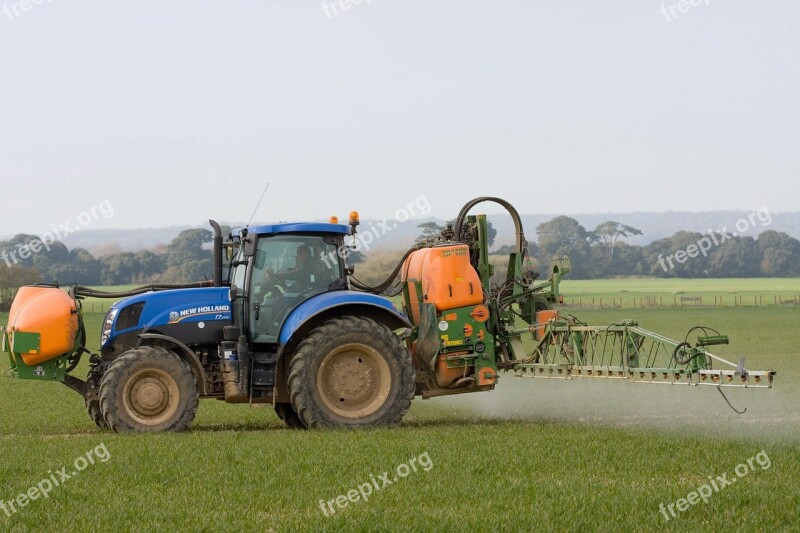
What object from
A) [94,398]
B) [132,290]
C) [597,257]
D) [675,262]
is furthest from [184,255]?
[94,398]

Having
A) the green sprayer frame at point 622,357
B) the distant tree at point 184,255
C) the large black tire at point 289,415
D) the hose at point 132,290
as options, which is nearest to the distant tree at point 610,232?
the distant tree at point 184,255

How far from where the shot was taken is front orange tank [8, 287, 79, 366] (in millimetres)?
13672

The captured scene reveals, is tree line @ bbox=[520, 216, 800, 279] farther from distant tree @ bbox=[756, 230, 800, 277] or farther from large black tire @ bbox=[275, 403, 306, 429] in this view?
large black tire @ bbox=[275, 403, 306, 429]

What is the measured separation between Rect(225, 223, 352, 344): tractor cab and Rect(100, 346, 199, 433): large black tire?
3.39 ft

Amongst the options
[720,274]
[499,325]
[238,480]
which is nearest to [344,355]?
[499,325]

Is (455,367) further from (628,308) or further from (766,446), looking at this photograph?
(628,308)

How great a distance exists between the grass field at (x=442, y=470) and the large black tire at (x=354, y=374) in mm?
433

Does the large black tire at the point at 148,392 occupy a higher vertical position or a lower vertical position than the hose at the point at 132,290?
lower

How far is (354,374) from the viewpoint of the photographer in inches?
551

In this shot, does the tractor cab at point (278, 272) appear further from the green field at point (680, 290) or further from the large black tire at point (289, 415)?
the green field at point (680, 290)

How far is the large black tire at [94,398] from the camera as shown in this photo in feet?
46.3

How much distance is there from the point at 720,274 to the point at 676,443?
113 m

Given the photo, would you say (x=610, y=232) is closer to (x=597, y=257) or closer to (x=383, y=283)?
(x=597, y=257)

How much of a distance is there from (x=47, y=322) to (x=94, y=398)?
4.02 ft
